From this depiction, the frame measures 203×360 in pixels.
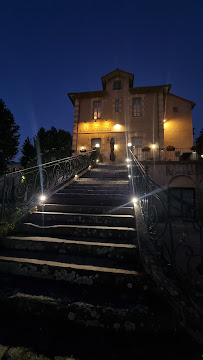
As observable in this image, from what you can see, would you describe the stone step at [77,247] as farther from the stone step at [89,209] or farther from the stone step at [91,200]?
the stone step at [91,200]

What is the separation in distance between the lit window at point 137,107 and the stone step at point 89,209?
51.6ft

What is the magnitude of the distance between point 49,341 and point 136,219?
217cm

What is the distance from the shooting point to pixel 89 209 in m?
3.84

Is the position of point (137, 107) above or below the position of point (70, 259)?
above

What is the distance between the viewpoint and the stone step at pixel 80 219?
3.30 meters

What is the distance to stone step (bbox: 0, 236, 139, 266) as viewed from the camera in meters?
2.44

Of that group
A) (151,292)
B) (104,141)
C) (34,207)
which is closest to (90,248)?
(151,292)

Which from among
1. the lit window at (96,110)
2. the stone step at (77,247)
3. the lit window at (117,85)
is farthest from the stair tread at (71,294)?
the lit window at (117,85)

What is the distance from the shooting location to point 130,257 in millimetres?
2424

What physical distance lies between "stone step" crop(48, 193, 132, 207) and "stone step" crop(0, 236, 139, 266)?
55.4 inches

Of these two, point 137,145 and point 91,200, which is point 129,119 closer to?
point 137,145

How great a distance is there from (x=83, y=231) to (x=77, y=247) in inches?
17.5

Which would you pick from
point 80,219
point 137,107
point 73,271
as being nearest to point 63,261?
point 73,271

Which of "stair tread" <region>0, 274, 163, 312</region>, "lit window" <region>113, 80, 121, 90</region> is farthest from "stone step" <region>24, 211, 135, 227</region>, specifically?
"lit window" <region>113, 80, 121, 90</region>
